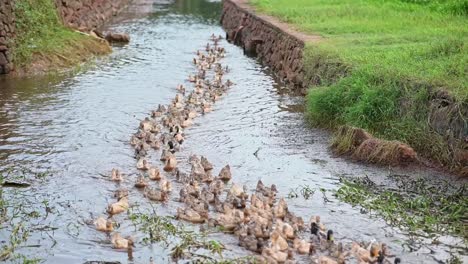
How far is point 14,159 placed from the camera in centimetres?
1063

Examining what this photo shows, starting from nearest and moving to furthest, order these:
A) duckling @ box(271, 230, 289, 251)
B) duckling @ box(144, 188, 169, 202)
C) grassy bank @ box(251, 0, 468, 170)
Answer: duckling @ box(271, 230, 289, 251) → duckling @ box(144, 188, 169, 202) → grassy bank @ box(251, 0, 468, 170)

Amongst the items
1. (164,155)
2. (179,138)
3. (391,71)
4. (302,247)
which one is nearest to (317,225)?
(302,247)

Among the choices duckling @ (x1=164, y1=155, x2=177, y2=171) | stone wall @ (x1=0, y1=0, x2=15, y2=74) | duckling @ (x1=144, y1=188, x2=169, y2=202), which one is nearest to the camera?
duckling @ (x1=144, y1=188, x2=169, y2=202)

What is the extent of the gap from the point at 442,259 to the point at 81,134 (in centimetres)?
661

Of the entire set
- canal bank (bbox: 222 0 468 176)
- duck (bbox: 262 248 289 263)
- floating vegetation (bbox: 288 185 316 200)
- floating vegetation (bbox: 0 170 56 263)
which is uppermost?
canal bank (bbox: 222 0 468 176)

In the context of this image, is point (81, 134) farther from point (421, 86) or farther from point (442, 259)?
point (442, 259)

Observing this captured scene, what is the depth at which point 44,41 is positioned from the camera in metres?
18.0

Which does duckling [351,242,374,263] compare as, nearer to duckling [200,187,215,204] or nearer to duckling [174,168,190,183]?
duckling [200,187,215,204]

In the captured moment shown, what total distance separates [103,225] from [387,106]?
5246 mm

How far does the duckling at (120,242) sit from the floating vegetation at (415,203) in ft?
9.53

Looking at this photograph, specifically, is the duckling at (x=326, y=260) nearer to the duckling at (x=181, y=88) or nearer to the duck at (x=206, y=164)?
the duck at (x=206, y=164)

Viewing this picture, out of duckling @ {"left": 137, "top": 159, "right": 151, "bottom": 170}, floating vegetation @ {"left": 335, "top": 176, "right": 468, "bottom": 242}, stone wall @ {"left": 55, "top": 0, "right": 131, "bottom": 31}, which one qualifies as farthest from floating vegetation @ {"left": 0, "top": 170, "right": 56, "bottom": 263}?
stone wall @ {"left": 55, "top": 0, "right": 131, "bottom": 31}

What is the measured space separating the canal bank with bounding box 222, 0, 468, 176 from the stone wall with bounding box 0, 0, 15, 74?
628 centimetres

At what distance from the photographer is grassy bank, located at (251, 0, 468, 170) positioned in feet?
35.8
